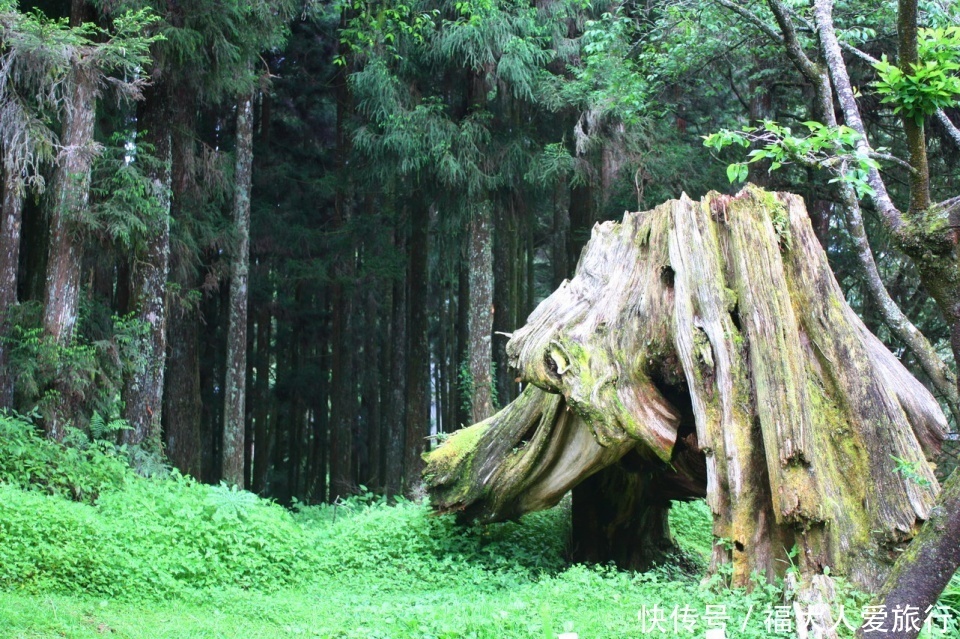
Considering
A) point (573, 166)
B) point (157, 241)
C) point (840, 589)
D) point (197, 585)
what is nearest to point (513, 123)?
point (573, 166)

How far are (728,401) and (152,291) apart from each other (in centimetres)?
957

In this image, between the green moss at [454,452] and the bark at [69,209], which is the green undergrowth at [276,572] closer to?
the green moss at [454,452]

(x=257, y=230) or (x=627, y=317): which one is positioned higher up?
(x=257, y=230)

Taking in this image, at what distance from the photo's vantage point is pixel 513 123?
16453mm

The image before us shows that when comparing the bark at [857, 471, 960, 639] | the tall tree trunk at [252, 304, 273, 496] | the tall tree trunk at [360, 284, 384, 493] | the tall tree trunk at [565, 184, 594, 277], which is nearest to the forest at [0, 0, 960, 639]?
the bark at [857, 471, 960, 639]

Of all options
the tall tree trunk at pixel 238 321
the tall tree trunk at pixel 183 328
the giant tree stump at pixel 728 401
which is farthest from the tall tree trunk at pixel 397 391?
the giant tree stump at pixel 728 401

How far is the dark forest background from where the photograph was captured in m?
11.3

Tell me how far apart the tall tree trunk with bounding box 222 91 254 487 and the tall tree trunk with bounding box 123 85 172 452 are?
2363mm

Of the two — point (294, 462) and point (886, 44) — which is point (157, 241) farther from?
point (294, 462)

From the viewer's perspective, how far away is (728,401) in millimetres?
6832

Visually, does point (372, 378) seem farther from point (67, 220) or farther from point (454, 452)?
point (454, 452)

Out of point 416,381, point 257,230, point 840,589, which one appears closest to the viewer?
point 840,589

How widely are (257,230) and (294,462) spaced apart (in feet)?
30.5

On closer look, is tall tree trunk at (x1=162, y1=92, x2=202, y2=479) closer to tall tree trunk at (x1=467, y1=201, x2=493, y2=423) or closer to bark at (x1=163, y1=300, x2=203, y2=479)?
bark at (x1=163, y1=300, x2=203, y2=479)
